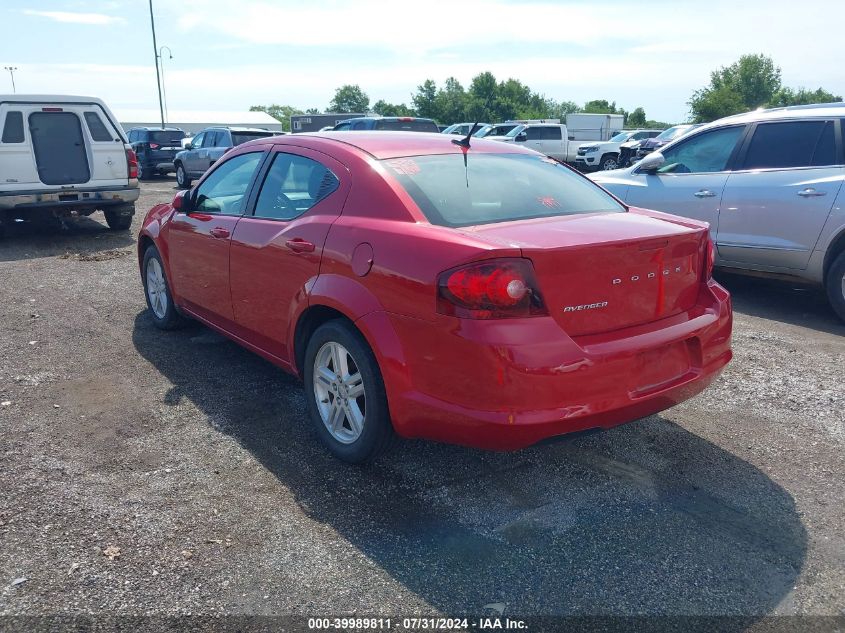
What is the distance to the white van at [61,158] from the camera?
10008mm

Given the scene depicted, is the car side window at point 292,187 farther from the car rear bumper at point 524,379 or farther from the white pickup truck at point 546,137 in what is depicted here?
the white pickup truck at point 546,137

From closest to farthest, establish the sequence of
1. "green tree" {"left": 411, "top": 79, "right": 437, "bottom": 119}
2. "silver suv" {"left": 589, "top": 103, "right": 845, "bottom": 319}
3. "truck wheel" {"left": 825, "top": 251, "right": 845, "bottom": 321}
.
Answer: "truck wheel" {"left": 825, "top": 251, "right": 845, "bottom": 321} < "silver suv" {"left": 589, "top": 103, "right": 845, "bottom": 319} < "green tree" {"left": 411, "top": 79, "right": 437, "bottom": 119}

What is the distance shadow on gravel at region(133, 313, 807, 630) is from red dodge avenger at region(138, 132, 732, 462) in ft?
1.04

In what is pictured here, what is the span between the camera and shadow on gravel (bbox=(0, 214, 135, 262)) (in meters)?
9.91

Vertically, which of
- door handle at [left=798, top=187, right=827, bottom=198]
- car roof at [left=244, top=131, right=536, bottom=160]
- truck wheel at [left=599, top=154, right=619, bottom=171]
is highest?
car roof at [left=244, top=131, right=536, bottom=160]

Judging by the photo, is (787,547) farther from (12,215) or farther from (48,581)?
(12,215)

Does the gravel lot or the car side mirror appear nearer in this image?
the gravel lot

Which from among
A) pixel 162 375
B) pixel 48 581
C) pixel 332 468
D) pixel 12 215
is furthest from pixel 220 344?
pixel 12 215

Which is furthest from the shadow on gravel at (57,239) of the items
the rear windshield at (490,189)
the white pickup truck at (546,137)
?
the white pickup truck at (546,137)

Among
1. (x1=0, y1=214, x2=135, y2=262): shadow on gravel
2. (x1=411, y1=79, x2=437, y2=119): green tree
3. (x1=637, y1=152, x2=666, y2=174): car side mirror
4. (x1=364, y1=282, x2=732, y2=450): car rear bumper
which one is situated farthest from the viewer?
(x1=411, y1=79, x2=437, y2=119): green tree

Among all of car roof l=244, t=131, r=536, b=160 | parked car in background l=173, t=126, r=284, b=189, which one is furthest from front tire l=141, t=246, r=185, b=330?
parked car in background l=173, t=126, r=284, b=189

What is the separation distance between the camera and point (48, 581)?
8.98ft

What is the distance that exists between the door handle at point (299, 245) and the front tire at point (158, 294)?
2.19 metres

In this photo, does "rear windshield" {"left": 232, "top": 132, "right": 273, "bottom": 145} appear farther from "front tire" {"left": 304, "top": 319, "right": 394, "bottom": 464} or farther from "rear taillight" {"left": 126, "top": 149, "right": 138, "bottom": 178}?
"front tire" {"left": 304, "top": 319, "right": 394, "bottom": 464}
